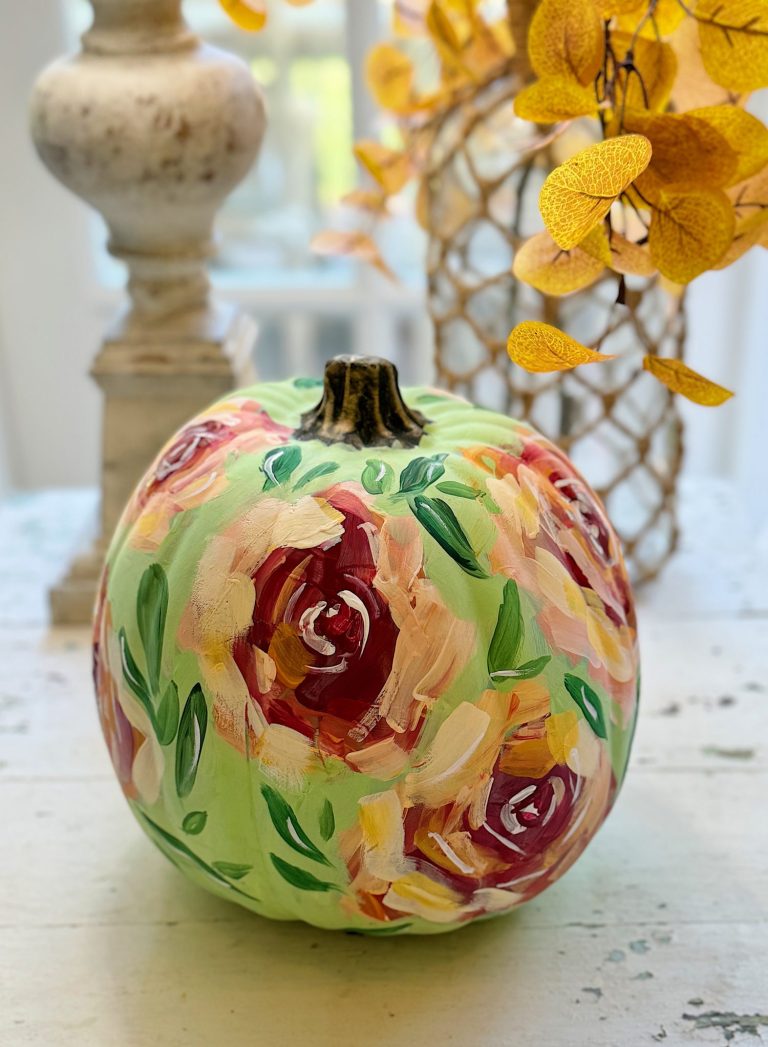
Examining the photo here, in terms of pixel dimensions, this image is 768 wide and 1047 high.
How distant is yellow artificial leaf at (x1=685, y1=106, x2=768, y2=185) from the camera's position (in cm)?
51

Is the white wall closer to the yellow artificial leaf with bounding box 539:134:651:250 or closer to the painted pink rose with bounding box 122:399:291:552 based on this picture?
the painted pink rose with bounding box 122:399:291:552

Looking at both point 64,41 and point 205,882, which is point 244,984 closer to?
point 205,882

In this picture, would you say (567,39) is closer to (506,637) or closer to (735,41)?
(735,41)

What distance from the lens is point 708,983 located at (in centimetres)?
57

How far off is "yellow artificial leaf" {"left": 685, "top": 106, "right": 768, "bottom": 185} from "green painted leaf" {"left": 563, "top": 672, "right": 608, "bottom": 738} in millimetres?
226

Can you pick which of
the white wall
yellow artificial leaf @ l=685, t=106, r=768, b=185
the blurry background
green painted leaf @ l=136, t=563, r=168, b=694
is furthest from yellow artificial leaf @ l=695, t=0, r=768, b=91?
the white wall

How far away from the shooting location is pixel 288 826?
20.2 inches

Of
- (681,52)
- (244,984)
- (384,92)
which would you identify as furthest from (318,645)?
(384,92)

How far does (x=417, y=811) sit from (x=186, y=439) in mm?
207

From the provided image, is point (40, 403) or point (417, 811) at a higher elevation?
point (417, 811)

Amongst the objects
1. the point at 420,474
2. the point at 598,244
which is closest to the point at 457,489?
the point at 420,474

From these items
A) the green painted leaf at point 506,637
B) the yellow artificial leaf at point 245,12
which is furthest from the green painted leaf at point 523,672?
the yellow artificial leaf at point 245,12

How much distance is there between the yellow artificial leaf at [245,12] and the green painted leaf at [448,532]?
27 centimetres

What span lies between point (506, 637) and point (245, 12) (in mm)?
341
